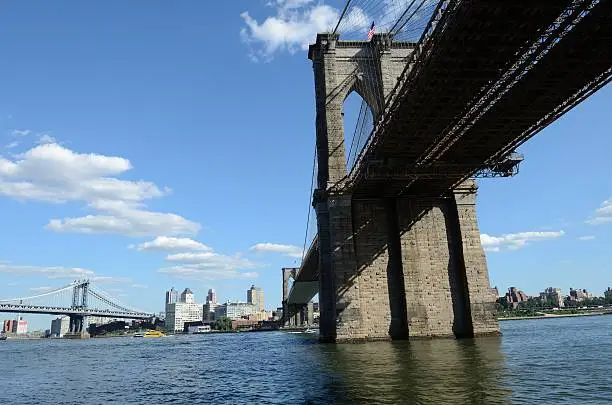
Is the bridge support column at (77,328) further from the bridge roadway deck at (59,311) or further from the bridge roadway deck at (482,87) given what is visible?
the bridge roadway deck at (482,87)

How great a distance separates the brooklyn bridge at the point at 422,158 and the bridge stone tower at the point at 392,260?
3.0 inches

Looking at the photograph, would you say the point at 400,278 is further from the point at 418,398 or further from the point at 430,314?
the point at 418,398

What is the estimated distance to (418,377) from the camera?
642 inches

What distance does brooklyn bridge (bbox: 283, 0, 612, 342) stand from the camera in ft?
75.7

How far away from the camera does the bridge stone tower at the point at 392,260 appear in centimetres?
3572

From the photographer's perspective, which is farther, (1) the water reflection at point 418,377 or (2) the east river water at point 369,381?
(2) the east river water at point 369,381

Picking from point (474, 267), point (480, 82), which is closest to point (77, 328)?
point (474, 267)

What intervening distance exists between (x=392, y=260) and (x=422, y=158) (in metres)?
8.20

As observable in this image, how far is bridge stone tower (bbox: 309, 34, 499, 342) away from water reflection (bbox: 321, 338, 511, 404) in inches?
395

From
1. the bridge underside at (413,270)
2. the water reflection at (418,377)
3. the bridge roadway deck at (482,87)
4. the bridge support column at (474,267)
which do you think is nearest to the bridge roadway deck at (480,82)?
the bridge roadway deck at (482,87)

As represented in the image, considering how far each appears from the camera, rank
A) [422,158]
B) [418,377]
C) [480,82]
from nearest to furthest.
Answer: [418,377], [480,82], [422,158]

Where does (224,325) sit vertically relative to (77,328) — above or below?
below

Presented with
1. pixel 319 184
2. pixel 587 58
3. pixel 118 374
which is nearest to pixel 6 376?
pixel 118 374

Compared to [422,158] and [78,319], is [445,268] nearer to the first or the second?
[422,158]
